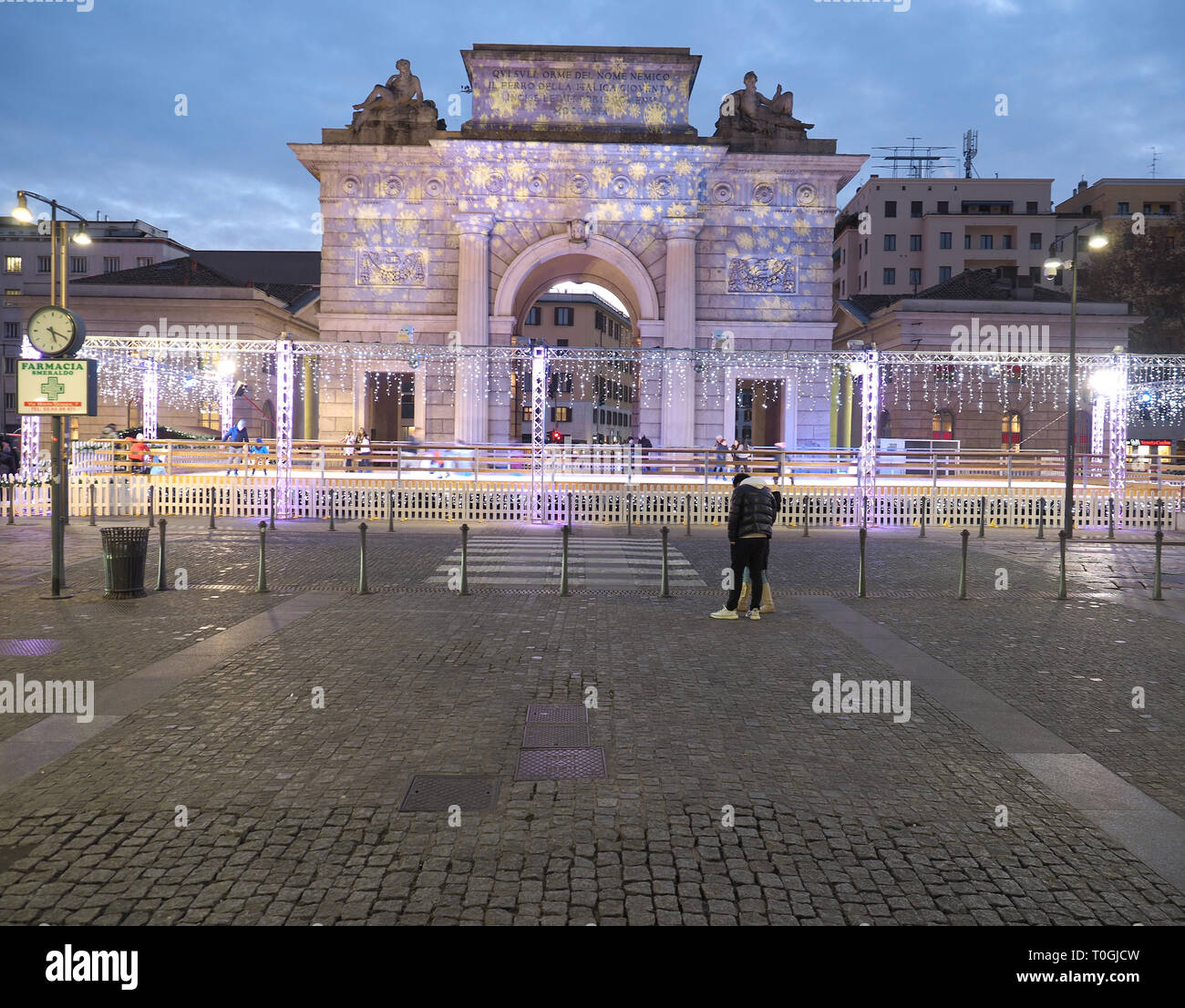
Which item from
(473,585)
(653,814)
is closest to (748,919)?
(653,814)

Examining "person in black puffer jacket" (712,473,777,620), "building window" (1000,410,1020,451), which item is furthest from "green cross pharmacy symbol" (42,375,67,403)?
"building window" (1000,410,1020,451)

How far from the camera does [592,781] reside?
600cm

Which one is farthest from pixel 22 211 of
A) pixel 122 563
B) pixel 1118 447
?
pixel 1118 447

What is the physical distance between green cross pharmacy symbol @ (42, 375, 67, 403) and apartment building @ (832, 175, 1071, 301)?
66.6 metres

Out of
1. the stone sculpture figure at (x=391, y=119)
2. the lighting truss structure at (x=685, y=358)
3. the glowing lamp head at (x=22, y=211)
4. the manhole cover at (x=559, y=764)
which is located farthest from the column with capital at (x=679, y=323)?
the manhole cover at (x=559, y=764)

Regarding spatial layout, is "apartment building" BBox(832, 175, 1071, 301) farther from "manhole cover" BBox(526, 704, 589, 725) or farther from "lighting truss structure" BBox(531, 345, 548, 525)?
"manhole cover" BBox(526, 704, 589, 725)

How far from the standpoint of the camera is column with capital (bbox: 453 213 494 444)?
3488 centimetres

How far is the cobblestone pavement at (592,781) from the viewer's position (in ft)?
14.5

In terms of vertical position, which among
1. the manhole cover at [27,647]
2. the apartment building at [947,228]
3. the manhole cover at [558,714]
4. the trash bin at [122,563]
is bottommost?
the manhole cover at [558,714]

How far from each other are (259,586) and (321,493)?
1237 cm

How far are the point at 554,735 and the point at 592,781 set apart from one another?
0.92 meters

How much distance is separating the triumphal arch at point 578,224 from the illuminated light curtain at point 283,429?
8.65 m

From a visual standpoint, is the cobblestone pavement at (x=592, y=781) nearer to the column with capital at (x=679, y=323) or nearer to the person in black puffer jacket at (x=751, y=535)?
the person in black puffer jacket at (x=751, y=535)

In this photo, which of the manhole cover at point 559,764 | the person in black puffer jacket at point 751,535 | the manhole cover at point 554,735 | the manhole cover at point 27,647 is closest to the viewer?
the manhole cover at point 559,764
